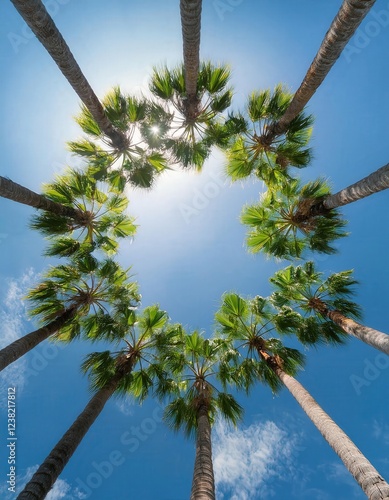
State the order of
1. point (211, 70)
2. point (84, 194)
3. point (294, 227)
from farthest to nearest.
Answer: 1. point (294, 227)
2. point (84, 194)
3. point (211, 70)

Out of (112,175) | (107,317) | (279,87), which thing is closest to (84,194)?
(112,175)

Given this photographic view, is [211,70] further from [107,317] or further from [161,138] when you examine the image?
[107,317]

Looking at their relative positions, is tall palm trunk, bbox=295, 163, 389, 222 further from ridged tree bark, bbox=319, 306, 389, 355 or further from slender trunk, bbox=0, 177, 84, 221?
slender trunk, bbox=0, 177, 84, 221

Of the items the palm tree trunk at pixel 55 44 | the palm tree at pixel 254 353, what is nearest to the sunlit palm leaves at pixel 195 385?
the palm tree at pixel 254 353

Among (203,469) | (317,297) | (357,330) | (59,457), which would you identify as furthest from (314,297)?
(59,457)

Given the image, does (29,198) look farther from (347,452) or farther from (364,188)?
(347,452)

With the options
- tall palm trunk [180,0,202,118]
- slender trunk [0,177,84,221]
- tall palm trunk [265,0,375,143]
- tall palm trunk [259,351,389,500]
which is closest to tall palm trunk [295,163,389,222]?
tall palm trunk [265,0,375,143]

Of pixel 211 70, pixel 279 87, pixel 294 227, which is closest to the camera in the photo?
pixel 211 70
